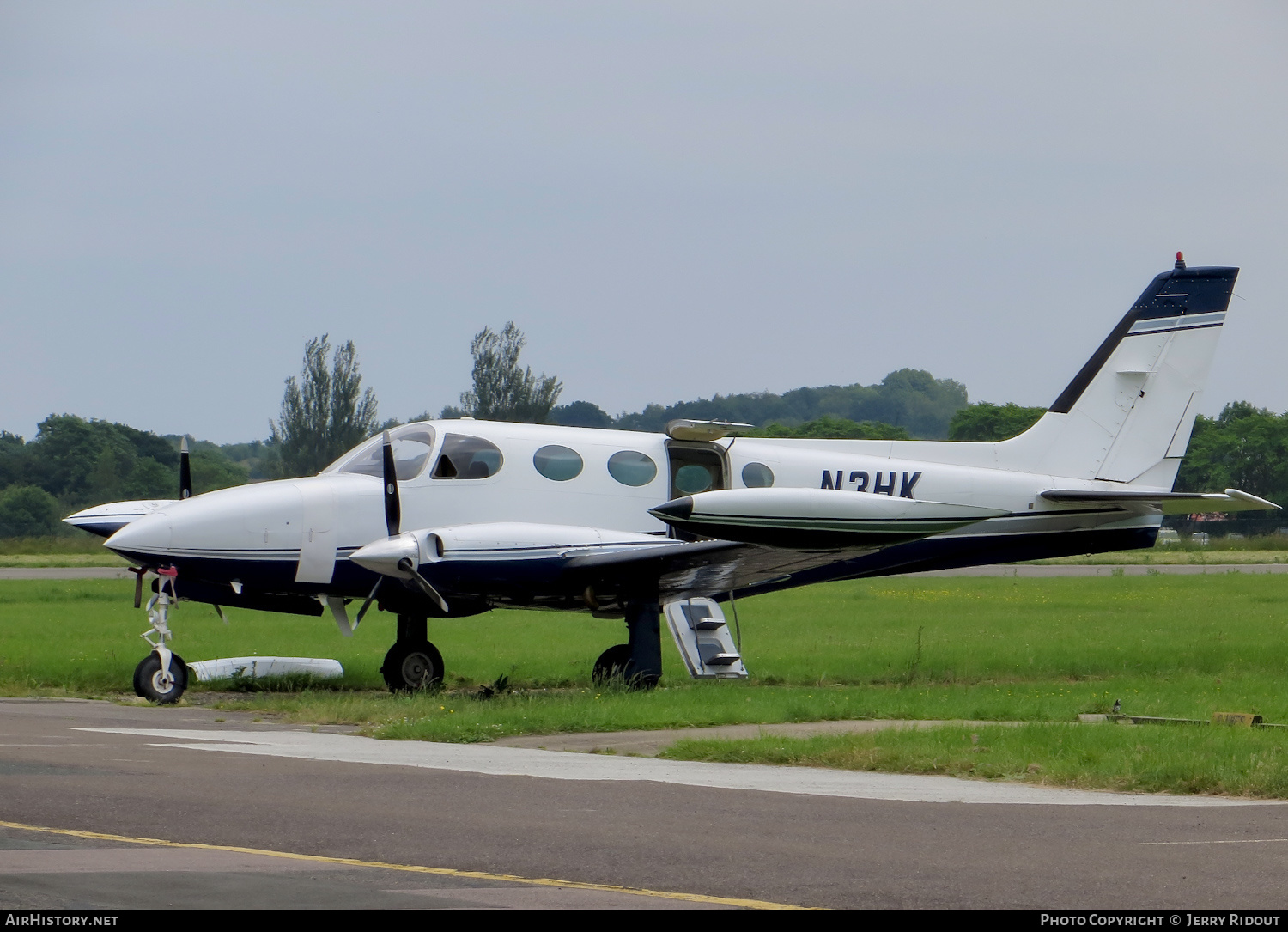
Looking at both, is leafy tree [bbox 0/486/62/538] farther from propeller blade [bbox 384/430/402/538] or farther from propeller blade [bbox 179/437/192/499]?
propeller blade [bbox 384/430/402/538]

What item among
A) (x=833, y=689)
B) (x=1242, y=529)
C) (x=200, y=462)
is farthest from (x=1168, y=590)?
(x=200, y=462)

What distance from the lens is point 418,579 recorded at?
598 inches

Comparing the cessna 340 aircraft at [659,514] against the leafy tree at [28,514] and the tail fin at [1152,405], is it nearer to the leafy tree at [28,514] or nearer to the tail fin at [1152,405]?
the tail fin at [1152,405]

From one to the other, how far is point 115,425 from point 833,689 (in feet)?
267

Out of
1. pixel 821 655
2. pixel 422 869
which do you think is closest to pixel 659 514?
pixel 422 869

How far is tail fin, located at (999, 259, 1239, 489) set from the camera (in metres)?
19.5

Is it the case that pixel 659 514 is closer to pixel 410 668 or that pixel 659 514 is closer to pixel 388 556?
pixel 388 556

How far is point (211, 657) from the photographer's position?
2084 cm

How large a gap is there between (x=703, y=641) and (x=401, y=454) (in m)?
4.32

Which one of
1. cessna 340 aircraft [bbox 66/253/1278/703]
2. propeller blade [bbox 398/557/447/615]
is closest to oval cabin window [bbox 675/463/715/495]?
cessna 340 aircraft [bbox 66/253/1278/703]

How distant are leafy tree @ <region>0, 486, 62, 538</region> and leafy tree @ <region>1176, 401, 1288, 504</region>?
69.5 meters

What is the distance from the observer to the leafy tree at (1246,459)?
9156 cm

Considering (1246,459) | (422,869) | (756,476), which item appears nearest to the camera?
(422,869)

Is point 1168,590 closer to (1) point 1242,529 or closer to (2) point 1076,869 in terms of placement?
(2) point 1076,869
